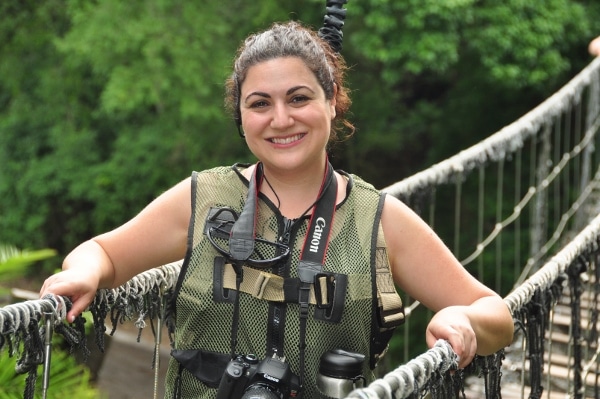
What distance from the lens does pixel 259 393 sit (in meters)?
1.30

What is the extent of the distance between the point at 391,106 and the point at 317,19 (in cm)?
157

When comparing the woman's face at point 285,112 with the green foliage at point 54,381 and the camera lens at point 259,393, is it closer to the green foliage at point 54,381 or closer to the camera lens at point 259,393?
the camera lens at point 259,393

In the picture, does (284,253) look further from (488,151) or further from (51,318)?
(488,151)

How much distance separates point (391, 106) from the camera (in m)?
9.02

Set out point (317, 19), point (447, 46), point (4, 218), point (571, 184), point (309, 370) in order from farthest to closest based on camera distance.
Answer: point (4, 218), point (571, 184), point (317, 19), point (447, 46), point (309, 370)

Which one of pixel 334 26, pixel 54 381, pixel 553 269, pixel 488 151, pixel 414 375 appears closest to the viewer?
pixel 414 375

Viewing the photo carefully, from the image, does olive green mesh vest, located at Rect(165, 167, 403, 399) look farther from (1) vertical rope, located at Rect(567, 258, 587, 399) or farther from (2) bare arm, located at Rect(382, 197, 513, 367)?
(1) vertical rope, located at Rect(567, 258, 587, 399)

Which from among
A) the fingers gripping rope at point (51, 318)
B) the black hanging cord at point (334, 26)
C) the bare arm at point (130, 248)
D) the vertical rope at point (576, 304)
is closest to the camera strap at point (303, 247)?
the bare arm at point (130, 248)

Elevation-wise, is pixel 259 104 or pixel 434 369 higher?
pixel 259 104

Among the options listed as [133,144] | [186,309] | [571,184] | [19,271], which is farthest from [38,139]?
[186,309]

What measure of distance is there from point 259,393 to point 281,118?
1.19 feet

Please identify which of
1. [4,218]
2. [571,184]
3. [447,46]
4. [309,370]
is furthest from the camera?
[4,218]

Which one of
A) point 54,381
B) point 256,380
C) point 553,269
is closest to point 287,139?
point 256,380

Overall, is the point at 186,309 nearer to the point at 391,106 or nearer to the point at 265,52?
the point at 265,52
